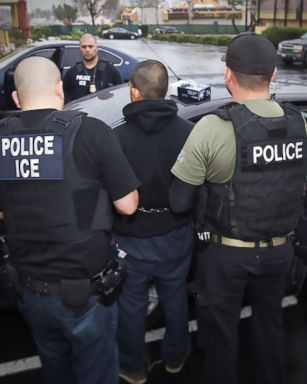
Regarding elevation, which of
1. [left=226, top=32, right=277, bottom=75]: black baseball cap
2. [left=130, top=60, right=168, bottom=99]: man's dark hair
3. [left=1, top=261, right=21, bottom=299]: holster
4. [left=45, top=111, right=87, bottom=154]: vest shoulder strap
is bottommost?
[left=1, top=261, right=21, bottom=299]: holster

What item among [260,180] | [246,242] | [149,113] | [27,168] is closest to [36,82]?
[27,168]

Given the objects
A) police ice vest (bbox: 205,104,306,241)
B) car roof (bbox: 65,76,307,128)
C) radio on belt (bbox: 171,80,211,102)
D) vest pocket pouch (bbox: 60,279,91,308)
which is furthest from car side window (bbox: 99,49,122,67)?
vest pocket pouch (bbox: 60,279,91,308)

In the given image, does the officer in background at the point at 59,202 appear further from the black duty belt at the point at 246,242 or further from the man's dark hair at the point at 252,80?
the man's dark hair at the point at 252,80

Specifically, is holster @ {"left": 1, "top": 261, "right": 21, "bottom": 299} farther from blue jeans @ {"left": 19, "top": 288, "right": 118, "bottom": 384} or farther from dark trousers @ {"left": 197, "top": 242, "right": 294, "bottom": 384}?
dark trousers @ {"left": 197, "top": 242, "right": 294, "bottom": 384}

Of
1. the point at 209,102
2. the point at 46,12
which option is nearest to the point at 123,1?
the point at 46,12

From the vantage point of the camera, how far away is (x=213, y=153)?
203cm

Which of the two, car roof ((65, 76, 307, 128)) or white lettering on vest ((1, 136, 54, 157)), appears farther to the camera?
car roof ((65, 76, 307, 128))

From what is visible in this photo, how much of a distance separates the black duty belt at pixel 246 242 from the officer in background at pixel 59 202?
48 centimetres

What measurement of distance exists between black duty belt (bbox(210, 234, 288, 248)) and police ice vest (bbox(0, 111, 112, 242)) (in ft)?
1.96

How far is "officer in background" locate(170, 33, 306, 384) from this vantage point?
80.3 inches

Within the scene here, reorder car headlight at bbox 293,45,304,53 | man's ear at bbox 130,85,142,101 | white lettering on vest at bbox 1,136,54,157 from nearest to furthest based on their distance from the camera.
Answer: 1. white lettering on vest at bbox 1,136,54,157
2. man's ear at bbox 130,85,142,101
3. car headlight at bbox 293,45,304,53

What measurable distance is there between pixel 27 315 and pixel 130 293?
61 centimetres

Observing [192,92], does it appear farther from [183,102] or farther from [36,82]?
[36,82]

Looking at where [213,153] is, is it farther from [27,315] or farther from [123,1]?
[123,1]
